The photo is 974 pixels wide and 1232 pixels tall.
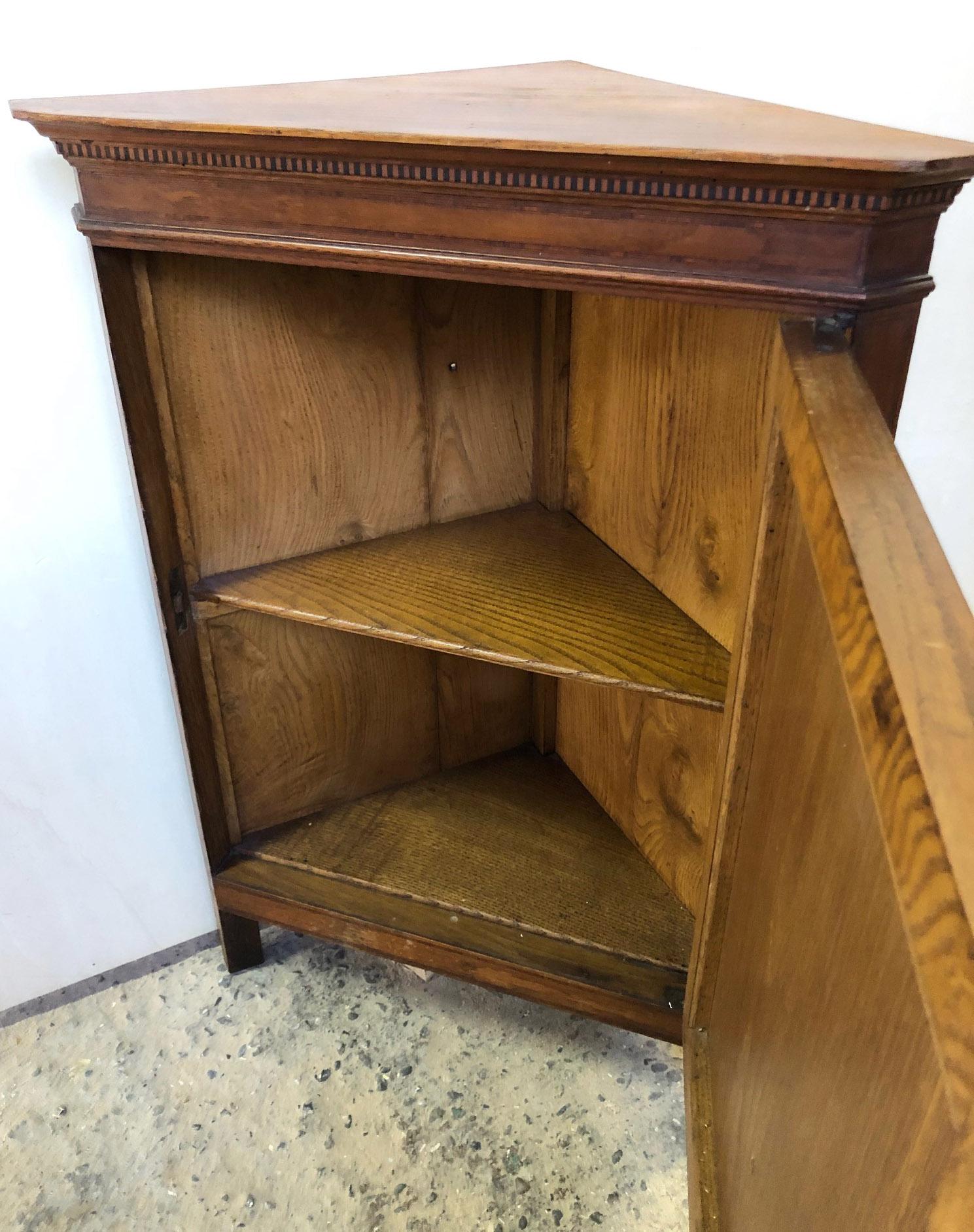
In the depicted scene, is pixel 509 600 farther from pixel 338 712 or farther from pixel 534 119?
pixel 534 119

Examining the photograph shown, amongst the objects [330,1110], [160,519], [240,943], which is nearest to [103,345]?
[160,519]

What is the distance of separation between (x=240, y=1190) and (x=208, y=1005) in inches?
11.6

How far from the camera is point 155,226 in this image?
0.86 meters

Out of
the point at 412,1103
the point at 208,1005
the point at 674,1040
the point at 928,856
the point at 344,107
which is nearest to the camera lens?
the point at 928,856

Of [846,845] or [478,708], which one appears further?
[478,708]

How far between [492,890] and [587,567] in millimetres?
454

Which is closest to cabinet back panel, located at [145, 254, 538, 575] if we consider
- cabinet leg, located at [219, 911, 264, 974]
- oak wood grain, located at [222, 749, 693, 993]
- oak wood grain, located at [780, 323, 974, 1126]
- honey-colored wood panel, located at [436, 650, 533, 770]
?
honey-colored wood panel, located at [436, 650, 533, 770]

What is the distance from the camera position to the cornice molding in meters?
0.59

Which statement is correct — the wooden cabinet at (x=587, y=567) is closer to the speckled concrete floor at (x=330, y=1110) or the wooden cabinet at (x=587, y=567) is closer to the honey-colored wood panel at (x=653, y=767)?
the honey-colored wood panel at (x=653, y=767)

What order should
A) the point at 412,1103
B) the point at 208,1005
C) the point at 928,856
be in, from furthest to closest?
1. the point at 208,1005
2. the point at 412,1103
3. the point at 928,856

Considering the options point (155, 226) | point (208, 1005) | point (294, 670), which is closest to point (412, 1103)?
point (208, 1005)

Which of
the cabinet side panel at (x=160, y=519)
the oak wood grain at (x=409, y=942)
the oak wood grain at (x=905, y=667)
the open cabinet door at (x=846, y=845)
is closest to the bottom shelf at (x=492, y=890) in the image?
Result: the oak wood grain at (x=409, y=942)

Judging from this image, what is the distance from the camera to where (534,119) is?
757mm

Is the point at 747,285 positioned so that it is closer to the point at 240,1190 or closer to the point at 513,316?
the point at 513,316
